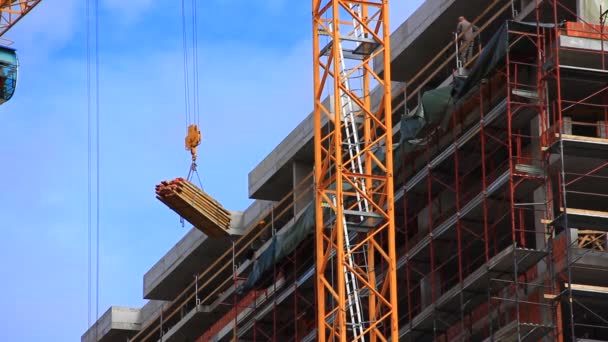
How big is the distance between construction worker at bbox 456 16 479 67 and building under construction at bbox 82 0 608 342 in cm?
30

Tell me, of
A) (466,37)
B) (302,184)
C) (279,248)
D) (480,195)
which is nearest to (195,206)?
(302,184)

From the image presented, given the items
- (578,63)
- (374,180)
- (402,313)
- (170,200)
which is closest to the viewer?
(578,63)

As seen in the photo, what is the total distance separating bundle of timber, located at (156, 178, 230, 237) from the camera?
237ft

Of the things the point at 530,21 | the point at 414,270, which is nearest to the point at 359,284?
the point at 414,270

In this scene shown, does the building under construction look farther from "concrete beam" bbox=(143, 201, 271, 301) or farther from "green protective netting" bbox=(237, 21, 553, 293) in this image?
"concrete beam" bbox=(143, 201, 271, 301)

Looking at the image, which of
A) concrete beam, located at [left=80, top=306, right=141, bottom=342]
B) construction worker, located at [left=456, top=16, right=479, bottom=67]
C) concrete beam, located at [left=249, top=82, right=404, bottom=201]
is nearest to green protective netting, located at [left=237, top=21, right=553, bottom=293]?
construction worker, located at [left=456, top=16, right=479, bottom=67]

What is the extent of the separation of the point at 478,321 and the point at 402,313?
29.0 ft

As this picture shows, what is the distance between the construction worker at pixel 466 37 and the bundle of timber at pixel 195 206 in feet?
55.3

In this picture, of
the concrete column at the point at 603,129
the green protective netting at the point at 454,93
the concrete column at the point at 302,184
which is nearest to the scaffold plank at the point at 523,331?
the concrete column at the point at 603,129

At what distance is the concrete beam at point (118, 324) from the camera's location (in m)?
86.9

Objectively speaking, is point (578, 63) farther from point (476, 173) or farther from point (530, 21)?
point (476, 173)

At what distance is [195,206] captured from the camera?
239ft

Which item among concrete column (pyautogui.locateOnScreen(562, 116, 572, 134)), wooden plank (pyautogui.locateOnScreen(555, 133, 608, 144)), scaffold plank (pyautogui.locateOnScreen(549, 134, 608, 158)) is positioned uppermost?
concrete column (pyautogui.locateOnScreen(562, 116, 572, 134))

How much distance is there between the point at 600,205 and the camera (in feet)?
186
